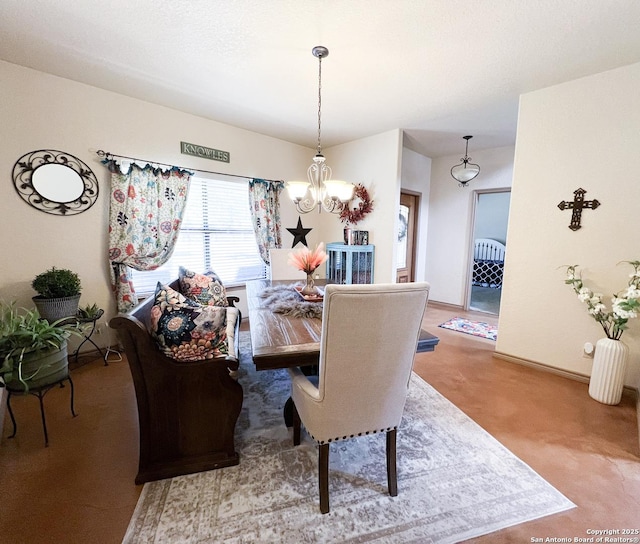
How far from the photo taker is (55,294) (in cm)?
240

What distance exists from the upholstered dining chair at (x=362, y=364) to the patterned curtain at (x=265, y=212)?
9.38 feet

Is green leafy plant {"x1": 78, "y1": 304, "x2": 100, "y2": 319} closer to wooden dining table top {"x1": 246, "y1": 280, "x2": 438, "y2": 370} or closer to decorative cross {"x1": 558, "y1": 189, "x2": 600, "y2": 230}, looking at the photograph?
wooden dining table top {"x1": 246, "y1": 280, "x2": 438, "y2": 370}

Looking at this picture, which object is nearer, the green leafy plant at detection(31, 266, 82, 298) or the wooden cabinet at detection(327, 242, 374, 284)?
the green leafy plant at detection(31, 266, 82, 298)

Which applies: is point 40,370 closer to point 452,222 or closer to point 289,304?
point 289,304

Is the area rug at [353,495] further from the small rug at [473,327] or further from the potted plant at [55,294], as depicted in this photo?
the small rug at [473,327]

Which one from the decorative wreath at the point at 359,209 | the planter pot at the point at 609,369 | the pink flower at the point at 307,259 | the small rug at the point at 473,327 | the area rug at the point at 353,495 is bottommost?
the area rug at the point at 353,495

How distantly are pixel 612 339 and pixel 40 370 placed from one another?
406 cm

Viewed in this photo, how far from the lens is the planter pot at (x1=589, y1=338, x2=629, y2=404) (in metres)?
2.18

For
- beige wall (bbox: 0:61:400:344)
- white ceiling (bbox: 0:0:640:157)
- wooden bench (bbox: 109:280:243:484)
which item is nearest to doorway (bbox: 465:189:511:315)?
beige wall (bbox: 0:61:400:344)

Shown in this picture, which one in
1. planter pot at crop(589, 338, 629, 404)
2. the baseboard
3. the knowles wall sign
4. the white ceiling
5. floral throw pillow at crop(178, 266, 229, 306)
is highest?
the white ceiling

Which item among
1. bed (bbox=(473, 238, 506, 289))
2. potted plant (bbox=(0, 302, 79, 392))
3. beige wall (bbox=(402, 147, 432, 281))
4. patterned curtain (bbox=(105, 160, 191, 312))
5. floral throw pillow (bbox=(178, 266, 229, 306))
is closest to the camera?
potted plant (bbox=(0, 302, 79, 392))

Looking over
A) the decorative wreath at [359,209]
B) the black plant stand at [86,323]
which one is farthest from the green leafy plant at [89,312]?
the decorative wreath at [359,209]

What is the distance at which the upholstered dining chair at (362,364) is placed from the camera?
3.65 ft

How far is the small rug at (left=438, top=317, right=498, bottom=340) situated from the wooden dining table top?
8.52 ft
